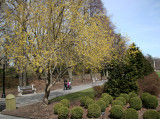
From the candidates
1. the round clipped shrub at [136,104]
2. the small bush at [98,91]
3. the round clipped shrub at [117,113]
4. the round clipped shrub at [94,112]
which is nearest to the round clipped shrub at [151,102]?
the round clipped shrub at [136,104]

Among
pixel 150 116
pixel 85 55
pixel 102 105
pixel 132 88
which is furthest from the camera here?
pixel 132 88

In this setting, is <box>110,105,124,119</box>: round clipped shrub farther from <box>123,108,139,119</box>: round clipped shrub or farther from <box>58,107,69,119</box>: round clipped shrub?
<box>58,107,69,119</box>: round clipped shrub

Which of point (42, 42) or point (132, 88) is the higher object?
point (42, 42)

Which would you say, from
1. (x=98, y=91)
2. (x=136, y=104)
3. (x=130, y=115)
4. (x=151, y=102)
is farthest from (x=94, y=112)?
(x=98, y=91)

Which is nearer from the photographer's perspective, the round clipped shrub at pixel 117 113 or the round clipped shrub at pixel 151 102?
the round clipped shrub at pixel 117 113

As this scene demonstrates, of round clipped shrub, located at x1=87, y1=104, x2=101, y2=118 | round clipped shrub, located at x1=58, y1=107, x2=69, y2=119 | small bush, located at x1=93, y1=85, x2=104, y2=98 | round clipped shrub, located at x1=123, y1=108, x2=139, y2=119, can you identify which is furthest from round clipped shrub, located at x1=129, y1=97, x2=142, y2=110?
small bush, located at x1=93, y1=85, x2=104, y2=98

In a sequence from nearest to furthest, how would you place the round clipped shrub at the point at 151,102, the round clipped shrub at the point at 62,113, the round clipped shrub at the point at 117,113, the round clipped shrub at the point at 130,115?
the round clipped shrub at the point at 130,115, the round clipped shrub at the point at 117,113, the round clipped shrub at the point at 62,113, the round clipped shrub at the point at 151,102

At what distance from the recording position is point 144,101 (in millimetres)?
7906

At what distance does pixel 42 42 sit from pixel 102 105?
469 cm

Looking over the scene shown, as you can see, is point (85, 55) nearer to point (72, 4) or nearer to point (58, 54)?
point (58, 54)

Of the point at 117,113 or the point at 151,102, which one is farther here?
the point at 151,102

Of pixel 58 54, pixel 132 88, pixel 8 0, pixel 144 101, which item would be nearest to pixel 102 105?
pixel 144 101

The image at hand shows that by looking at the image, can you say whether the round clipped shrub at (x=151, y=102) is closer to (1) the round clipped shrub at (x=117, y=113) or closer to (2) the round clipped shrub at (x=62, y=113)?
(1) the round clipped shrub at (x=117, y=113)

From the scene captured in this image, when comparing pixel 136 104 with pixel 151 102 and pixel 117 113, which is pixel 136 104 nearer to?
pixel 151 102
